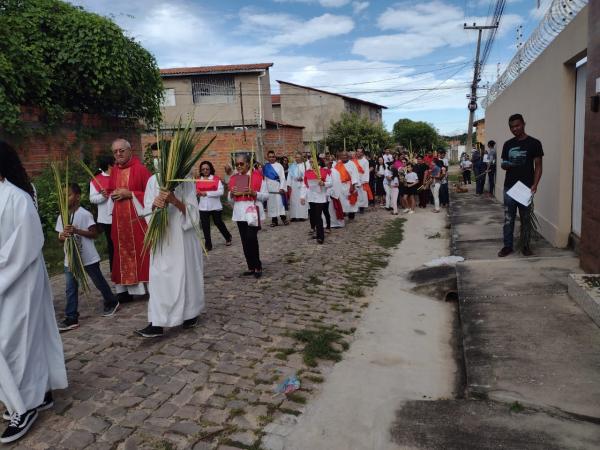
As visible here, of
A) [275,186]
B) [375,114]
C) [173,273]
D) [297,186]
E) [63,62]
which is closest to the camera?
[173,273]

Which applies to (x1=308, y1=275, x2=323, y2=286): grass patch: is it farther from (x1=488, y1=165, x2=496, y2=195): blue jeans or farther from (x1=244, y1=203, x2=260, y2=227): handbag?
(x1=488, y1=165, x2=496, y2=195): blue jeans

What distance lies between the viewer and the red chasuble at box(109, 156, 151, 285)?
19.0 ft

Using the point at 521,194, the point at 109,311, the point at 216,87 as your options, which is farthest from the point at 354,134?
the point at 109,311

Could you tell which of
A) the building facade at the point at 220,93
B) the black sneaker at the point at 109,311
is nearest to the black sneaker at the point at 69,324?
the black sneaker at the point at 109,311

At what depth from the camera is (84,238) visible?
17.4ft

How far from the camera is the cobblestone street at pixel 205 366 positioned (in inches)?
124

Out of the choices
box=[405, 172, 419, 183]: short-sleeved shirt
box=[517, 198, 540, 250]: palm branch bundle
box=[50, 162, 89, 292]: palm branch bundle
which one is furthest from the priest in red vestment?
box=[405, 172, 419, 183]: short-sleeved shirt

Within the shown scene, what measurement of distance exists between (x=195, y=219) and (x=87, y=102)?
9.20 m

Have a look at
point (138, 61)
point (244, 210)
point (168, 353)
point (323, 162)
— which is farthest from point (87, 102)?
point (168, 353)

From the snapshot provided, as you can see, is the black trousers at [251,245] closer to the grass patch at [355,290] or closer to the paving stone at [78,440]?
the grass patch at [355,290]

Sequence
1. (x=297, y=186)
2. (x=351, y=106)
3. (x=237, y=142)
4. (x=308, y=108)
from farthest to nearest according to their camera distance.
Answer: (x=351, y=106) < (x=308, y=108) < (x=237, y=142) < (x=297, y=186)

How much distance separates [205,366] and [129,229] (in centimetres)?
250

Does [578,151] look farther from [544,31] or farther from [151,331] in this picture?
[151,331]

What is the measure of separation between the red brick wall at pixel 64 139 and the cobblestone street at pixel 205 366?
14.0 ft
